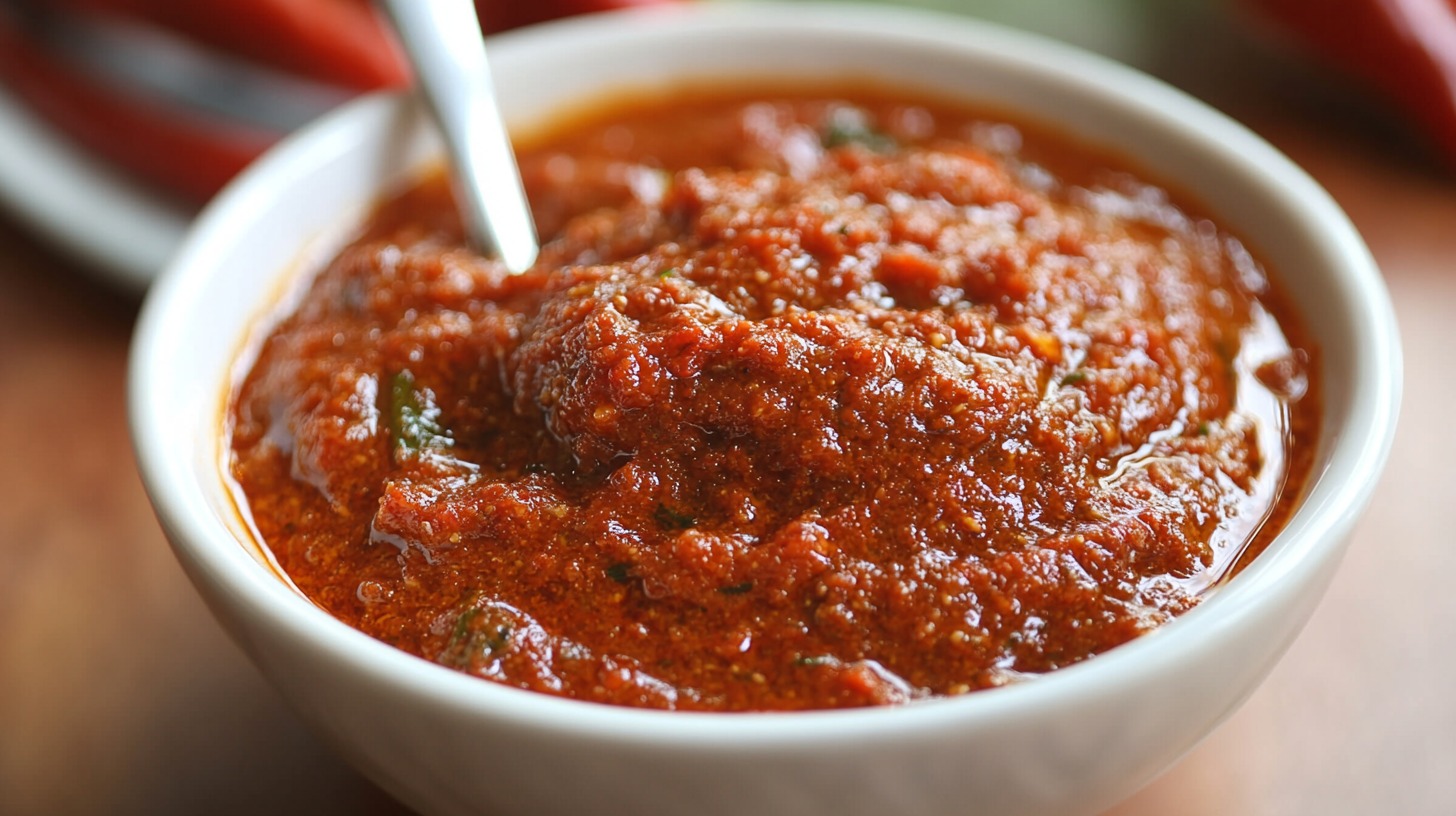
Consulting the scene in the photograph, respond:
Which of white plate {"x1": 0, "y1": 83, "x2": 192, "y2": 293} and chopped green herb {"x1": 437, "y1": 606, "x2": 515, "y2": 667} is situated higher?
chopped green herb {"x1": 437, "y1": 606, "x2": 515, "y2": 667}

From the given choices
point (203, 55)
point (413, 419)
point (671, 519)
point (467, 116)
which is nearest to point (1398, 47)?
point (467, 116)

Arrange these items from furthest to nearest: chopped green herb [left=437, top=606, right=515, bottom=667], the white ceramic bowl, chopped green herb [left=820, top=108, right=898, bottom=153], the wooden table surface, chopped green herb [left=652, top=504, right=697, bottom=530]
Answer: chopped green herb [left=820, top=108, right=898, bottom=153]
the wooden table surface
chopped green herb [left=652, top=504, right=697, bottom=530]
chopped green herb [left=437, top=606, right=515, bottom=667]
the white ceramic bowl

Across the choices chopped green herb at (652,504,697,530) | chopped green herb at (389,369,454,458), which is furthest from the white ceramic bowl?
chopped green herb at (652,504,697,530)

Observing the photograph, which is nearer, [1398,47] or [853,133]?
[853,133]

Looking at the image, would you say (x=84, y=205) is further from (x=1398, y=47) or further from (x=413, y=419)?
(x=1398, y=47)

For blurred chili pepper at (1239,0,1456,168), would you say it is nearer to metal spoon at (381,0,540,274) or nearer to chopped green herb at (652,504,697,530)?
metal spoon at (381,0,540,274)

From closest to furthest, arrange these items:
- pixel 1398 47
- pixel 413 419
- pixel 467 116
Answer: pixel 413 419, pixel 467 116, pixel 1398 47
